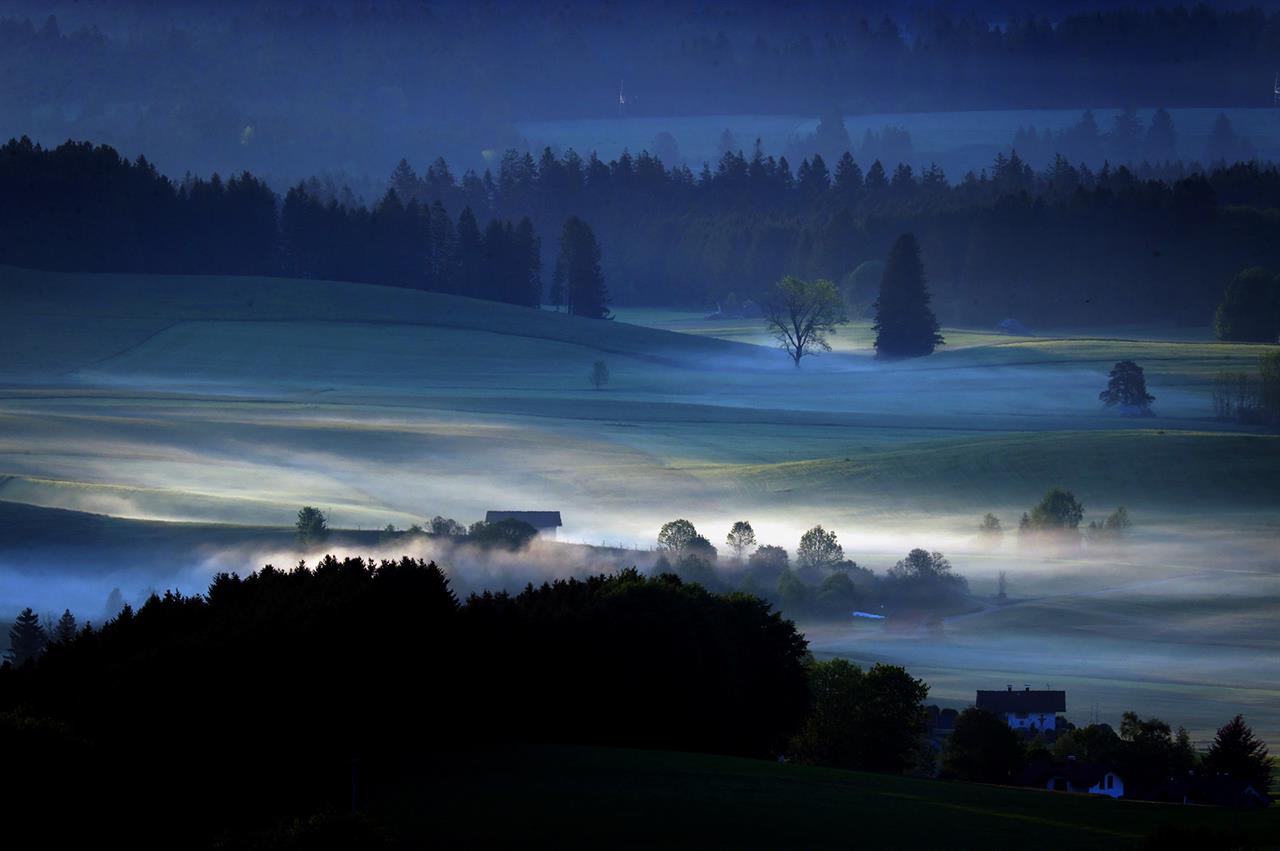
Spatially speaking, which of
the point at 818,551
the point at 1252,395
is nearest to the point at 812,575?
the point at 818,551

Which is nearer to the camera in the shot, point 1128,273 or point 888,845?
point 888,845

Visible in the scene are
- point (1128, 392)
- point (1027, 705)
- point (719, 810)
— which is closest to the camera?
point (719, 810)

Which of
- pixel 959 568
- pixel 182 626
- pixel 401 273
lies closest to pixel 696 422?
pixel 959 568

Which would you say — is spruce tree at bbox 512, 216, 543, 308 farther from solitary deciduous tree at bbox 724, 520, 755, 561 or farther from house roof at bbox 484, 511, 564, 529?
solitary deciduous tree at bbox 724, 520, 755, 561

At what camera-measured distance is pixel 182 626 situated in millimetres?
32688

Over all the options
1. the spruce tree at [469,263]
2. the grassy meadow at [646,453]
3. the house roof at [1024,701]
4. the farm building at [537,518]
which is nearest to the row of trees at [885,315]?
the grassy meadow at [646,453]

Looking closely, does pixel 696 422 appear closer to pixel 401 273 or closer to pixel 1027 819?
pixel 401 273

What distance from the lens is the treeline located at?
78.6 ft

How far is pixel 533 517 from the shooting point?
74000 millimetres

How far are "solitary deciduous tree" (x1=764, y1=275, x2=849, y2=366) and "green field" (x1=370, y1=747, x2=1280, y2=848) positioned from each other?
407 feet

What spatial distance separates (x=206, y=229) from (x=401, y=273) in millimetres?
17291

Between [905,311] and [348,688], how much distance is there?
423 feet

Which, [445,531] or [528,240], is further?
[528,240]

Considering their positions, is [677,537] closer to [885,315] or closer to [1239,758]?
[1239,758]
